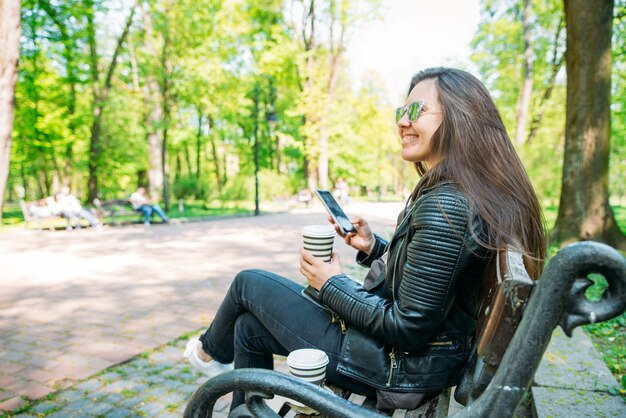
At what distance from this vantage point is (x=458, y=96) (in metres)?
1.84

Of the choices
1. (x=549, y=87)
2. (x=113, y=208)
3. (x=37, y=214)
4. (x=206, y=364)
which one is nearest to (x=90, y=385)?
(x=206, y=364)

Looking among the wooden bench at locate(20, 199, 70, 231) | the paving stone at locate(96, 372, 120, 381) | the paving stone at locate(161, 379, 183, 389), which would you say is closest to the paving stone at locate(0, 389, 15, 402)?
the paving stone at locate(96, 372, 120, 381)

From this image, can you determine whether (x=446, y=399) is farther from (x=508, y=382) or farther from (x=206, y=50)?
(x=206, y=50)

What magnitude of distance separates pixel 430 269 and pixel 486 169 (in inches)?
18.8

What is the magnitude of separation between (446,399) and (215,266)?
643 centimetres

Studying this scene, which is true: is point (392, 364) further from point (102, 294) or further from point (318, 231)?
point (102, 294)

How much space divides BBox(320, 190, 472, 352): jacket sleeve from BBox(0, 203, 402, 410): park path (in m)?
2.66

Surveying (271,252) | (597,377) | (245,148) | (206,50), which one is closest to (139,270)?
(271,252)

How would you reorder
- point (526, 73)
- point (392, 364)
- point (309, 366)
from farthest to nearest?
point (526, 73), point (392, 364), point (309, 366)

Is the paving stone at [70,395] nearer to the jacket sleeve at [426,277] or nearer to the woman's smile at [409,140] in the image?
the jacket sleeve at [426,277]

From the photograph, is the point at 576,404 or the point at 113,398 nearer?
the point at 576,404

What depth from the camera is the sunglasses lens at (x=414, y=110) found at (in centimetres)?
195

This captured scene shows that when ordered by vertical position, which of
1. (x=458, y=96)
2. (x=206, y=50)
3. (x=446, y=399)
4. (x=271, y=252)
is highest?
(x=206, y=50)

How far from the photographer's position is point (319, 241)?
1830 millimetres
